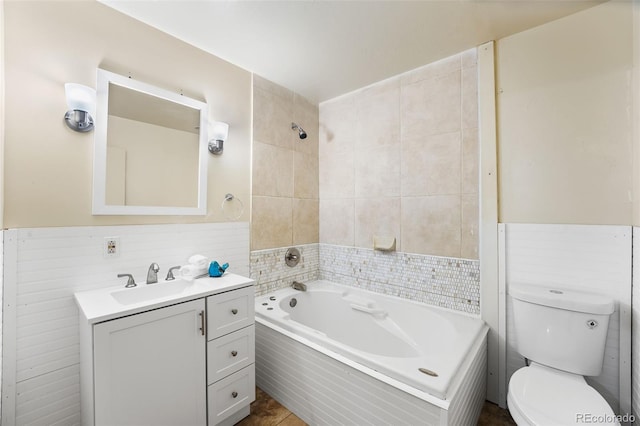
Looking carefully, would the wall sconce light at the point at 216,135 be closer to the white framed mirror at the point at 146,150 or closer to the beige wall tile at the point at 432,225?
the white framed mirror at the point at 146,150

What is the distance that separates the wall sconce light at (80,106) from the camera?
4.50 ft

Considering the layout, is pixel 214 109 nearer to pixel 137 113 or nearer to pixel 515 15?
pixel 137 113

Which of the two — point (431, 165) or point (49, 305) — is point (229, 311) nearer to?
point (49, 305)

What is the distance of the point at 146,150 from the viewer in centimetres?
167

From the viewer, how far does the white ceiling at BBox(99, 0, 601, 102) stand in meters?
1.52

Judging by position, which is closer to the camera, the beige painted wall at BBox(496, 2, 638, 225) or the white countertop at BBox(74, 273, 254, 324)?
the white countertop at BBox(74, 273, 254, 324)

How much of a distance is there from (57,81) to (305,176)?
178cm

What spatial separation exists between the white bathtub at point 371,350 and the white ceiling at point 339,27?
6.12ft

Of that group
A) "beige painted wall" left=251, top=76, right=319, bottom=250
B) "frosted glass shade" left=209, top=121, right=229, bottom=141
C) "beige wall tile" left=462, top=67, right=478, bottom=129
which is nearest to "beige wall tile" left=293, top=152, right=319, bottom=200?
"beige painted wall" left=251, top=76, right=319, bottom=250

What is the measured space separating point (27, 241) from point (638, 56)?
→ 10.2 feet

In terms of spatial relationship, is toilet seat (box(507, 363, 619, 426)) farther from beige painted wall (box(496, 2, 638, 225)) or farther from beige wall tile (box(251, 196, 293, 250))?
beige wall tile (box(251, 196, 293, 250))

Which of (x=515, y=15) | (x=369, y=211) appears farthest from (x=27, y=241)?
(x=515, y=15)

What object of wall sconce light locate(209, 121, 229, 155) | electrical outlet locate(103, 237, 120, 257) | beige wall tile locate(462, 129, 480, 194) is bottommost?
electrical outlet locate(103, 237, 120, 257)

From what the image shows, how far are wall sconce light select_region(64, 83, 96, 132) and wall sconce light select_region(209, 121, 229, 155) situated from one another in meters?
0.67
